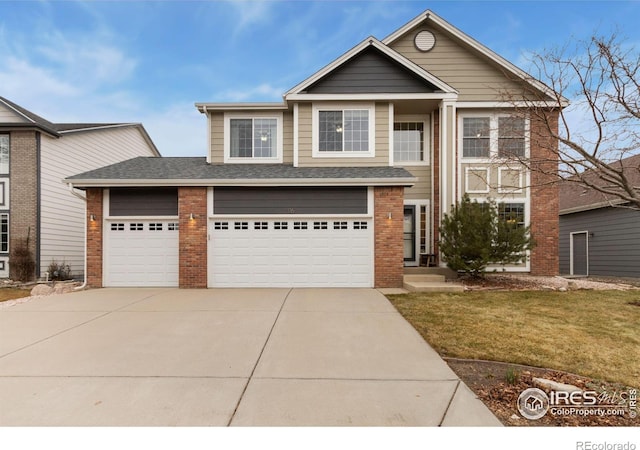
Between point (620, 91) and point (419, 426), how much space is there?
27.5ft

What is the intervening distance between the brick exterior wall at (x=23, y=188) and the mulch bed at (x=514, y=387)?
601 inches

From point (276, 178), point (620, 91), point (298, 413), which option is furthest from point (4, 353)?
point (620, 91)

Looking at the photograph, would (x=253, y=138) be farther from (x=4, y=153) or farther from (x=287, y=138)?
(x=4, y=153)

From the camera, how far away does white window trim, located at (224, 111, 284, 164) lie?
40.2ft

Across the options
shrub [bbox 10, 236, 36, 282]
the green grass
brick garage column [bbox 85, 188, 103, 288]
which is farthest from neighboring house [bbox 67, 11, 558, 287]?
shrub [bbox 10, 236, 36, 282]

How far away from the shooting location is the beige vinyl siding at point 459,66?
41.1ft

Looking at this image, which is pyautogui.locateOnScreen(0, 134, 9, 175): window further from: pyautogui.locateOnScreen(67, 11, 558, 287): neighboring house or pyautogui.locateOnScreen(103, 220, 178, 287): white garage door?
pyautogui.locateOnScreen(103, 220, 178, 287): white garage door

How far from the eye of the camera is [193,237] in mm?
10125

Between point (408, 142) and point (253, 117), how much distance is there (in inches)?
230

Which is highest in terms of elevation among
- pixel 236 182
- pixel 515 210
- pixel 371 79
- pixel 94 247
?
pixel 371 79

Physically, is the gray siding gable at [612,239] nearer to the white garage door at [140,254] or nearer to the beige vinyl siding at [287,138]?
the beige vinyl siding at [287,138]

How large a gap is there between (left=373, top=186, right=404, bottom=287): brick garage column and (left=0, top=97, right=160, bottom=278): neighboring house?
497 inches

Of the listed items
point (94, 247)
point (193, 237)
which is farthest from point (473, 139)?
point (94, 247)
